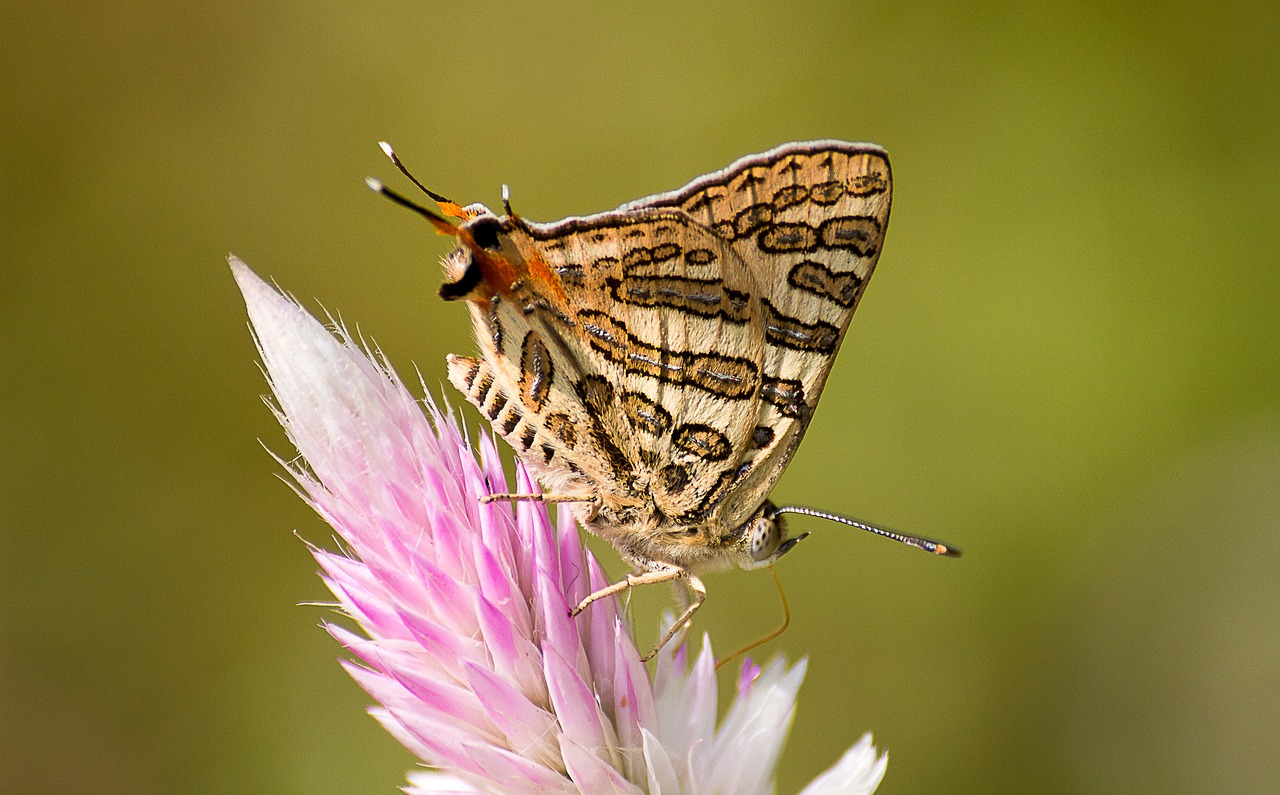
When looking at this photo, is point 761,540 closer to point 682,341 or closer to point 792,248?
point 682,341

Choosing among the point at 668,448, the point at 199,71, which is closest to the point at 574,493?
the point at 668,448

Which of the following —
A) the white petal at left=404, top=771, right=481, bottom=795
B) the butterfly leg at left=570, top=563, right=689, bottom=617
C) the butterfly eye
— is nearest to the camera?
the white petal at left=404, top=771, right=481, bottom=795

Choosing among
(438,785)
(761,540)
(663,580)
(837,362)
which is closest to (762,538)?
(761,540)

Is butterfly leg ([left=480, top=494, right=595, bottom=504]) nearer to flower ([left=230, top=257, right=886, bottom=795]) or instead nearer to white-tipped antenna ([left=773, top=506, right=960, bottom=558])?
flower ([left=230, top=257, right=886, bottom=795])

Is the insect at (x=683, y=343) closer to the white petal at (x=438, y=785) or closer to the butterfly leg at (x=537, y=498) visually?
the butterfly leg at (x=537, y=498)

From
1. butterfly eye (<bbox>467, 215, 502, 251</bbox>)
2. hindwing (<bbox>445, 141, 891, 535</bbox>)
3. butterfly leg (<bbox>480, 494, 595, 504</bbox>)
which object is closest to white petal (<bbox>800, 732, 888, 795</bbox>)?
hindwing (<bbox>445, 141, 891, 535</bbox>)

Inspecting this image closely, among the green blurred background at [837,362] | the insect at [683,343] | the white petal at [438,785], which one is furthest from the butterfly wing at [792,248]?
the green blurred background at [837,362]
